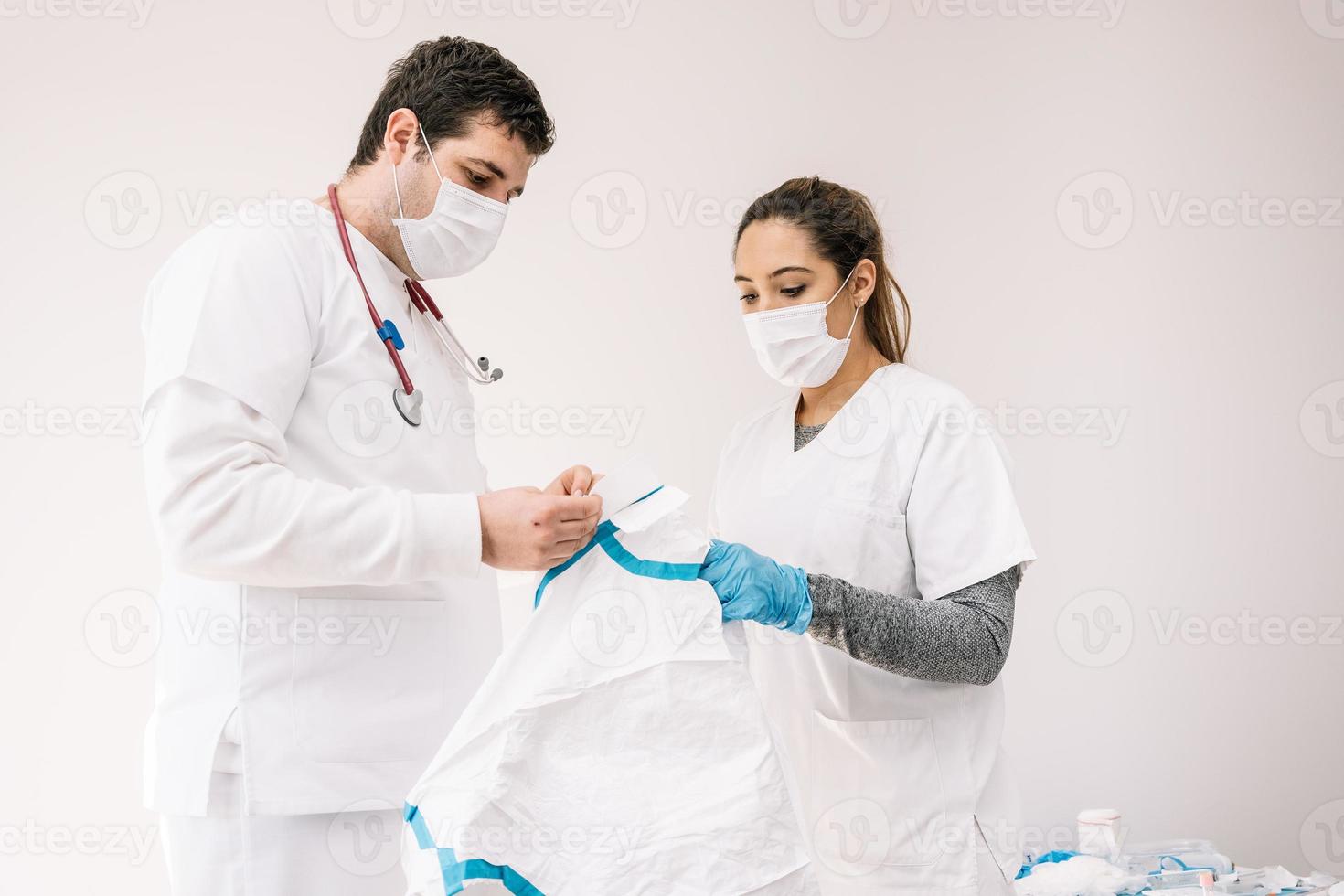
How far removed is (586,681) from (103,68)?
7.52 feet

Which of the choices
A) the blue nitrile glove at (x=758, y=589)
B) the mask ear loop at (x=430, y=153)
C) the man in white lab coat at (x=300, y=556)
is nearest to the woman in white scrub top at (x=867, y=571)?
the blue nitrile glove at (x=758, y=589)

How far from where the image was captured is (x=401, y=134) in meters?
1.49

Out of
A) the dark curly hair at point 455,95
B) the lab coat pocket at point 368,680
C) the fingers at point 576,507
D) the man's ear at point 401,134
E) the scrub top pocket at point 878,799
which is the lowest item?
the scrub top pocket at point 878,799

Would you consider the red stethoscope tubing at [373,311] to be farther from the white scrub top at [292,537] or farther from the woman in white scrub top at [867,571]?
the woman in white scrub top at [867,571]

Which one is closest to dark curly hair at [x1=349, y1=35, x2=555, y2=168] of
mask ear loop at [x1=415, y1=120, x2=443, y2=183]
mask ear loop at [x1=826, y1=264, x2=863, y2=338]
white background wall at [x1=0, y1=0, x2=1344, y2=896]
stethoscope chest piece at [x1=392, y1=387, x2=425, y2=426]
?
mask ear loop at [x1=415, y1=120, x2=443, y2=183]

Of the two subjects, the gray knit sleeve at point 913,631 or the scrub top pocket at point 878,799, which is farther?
the scrub top pocket at point 878,799

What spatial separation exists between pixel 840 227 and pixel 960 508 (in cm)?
48

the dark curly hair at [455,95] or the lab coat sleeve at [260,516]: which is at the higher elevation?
the dark curly hair at [455,95]

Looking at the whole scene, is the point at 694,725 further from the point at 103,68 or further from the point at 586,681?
the point at 103,68

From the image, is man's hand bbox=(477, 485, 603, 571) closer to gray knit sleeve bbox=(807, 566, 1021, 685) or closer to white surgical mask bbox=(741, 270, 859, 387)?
gray knit sleeve bbox=(807, 566, 1021, 685)

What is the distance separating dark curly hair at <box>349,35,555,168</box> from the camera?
1480mm

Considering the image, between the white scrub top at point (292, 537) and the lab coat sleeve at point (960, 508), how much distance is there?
0.65m

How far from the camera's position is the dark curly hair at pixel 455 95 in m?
1.48

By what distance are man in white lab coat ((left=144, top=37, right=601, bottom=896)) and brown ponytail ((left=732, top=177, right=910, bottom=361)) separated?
1.95 ft
